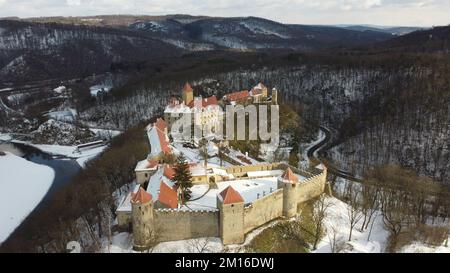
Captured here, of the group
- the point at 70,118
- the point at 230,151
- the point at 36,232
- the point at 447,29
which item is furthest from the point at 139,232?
the point at 447,29

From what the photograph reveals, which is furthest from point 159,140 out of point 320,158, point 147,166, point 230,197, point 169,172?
point 320,158

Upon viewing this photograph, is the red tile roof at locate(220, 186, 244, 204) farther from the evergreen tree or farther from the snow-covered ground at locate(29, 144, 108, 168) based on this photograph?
the snow-covered ground at locate(29, 144, 108, 168)

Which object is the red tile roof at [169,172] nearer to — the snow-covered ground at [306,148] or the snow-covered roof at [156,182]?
the snow-covered roof at [156,182]

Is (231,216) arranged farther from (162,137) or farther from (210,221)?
(162,137)

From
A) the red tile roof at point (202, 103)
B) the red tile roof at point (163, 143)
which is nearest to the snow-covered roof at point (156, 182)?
the red tile roof at point (163, 143)

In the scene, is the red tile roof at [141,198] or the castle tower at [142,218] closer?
the red tile roof at [141,198]

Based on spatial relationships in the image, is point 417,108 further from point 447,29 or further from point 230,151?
point 447,29

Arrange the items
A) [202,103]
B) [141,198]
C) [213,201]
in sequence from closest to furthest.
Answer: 1. [141,198]
2. [213,201]
3. [202,103]
